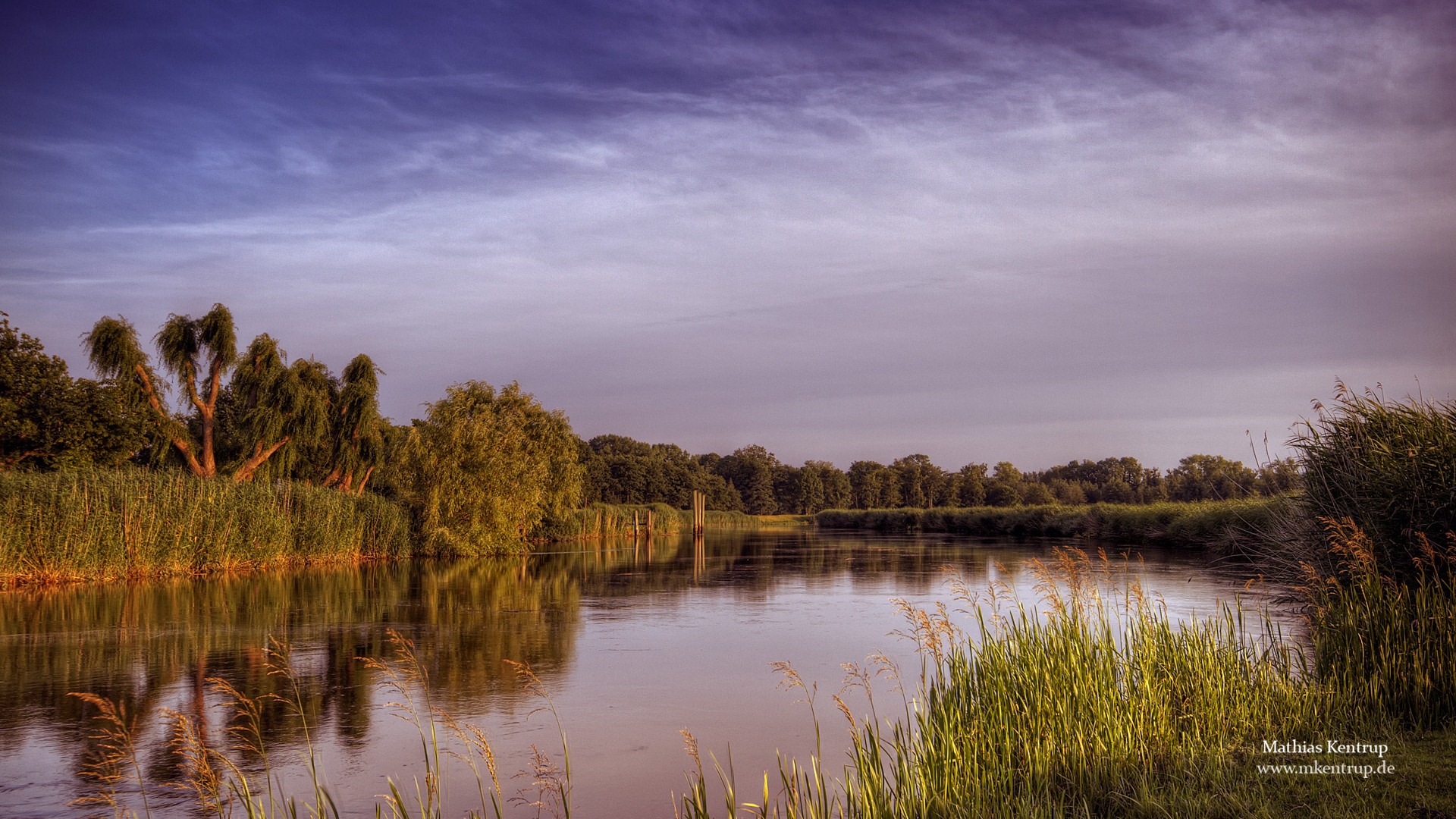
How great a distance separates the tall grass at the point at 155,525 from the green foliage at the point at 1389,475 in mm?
22222

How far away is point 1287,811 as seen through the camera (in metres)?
4.59

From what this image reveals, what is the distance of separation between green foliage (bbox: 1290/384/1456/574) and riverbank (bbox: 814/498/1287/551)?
7.58ft

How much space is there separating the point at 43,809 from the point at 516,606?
11155 millimetres

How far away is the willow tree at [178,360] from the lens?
86.4 ft

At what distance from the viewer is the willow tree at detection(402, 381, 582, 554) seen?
1227 inches

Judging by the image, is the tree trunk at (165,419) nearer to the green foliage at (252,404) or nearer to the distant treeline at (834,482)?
the green foliage at (252,404)

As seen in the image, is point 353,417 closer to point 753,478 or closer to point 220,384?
point 220,384

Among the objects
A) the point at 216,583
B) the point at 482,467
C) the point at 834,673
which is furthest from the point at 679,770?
the point at 482,467

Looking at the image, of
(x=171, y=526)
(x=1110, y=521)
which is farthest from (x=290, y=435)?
(x=1110, y=521)

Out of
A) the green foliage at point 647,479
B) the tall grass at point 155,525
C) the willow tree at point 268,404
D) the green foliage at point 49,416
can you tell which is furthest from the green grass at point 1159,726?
the green foliage at point 647,479

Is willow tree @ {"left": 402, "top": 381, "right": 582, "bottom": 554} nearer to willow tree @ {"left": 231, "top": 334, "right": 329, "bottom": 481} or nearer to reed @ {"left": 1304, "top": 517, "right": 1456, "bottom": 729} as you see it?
willow tree @ {"left": 231, "top": 334, "right": 329, "bottom": 481}

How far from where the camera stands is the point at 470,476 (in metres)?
31.6

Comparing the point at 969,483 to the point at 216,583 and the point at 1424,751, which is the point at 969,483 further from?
the point at 1424,751

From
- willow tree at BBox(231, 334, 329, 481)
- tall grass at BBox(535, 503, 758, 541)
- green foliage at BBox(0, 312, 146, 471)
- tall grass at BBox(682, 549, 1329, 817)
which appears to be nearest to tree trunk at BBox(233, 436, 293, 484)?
willow tree at BBox(231, 334, 329, 481)
